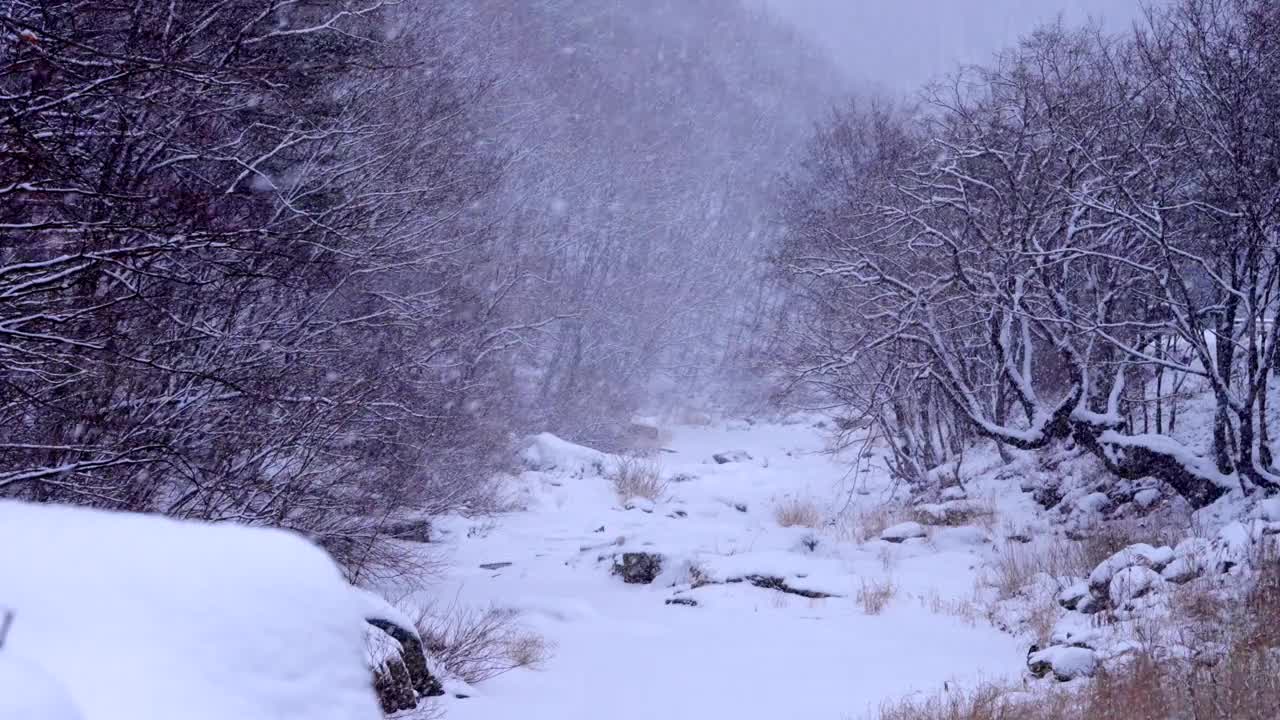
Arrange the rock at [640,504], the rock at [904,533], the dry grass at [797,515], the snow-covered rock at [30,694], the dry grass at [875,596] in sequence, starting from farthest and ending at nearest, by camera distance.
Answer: the rock at [640,504]
the dry grass at [797,515]
the rock at [904,533]
the dry grass at [875,596]
the snow-covered rock at [30,694]

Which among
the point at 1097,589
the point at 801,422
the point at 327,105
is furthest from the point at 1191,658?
the point at 801,422

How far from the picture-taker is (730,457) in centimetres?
2256

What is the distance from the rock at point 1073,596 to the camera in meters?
7.45

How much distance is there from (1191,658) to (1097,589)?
2.18 metres

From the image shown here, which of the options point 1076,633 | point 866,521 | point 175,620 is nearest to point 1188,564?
point 1076,633

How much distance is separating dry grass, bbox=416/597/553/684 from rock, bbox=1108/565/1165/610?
16.0 feet

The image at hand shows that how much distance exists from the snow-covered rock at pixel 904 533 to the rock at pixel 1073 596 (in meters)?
3.77

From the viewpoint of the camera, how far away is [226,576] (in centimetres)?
162

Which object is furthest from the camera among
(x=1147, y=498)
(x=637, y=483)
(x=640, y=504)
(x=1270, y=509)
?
(x=637, y=483)

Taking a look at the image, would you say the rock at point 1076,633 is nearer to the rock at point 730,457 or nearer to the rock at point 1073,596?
the rock at point 1073,596

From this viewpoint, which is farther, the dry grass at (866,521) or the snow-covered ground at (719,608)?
the dry grass at (866,521)

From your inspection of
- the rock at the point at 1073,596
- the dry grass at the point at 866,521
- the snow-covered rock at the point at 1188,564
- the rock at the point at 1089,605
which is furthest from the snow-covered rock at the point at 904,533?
the snow-covered rock at the point at 1188,564

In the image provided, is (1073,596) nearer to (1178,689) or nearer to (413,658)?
(1178,689)

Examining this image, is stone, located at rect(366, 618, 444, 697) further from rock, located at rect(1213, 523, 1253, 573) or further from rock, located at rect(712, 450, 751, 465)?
rock, located at rect(712, 450, 751, 465)
